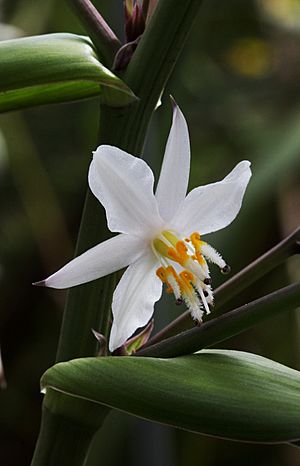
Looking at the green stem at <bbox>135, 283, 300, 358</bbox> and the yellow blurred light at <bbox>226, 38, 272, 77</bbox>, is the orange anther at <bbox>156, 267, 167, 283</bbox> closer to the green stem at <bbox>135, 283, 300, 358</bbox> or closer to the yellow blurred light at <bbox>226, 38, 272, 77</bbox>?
the green stem at <bbox>135, 283, 300, 358</bbox>

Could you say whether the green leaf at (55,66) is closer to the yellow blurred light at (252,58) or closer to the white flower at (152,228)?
the white flower at (152,228)

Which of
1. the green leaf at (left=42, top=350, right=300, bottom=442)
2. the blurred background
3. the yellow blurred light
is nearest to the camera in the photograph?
the green leaf at (left=42, top=350, right=300, bottom=442)

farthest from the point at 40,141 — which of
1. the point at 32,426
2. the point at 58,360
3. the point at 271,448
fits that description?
the point at 58,360

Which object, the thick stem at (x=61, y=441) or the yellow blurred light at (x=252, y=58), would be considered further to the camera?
the yellow blurred light at (x=252, y=58)

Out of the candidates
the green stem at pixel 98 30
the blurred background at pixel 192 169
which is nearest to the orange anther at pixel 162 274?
the green stem at pixel 98 30

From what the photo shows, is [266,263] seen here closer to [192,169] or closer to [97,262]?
[97,262]

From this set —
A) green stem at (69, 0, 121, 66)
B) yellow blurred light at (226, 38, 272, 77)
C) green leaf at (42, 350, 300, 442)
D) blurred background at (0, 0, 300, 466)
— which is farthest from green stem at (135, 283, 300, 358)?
yellow blurred light at (226, 38, 272, 77)

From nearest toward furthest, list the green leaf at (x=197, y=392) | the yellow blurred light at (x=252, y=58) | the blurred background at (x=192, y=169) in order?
the green leaf at (x=197, y=392) < the blurred background at (x=192, y=169) < the yellow blurred light at (x=252, y=58)
